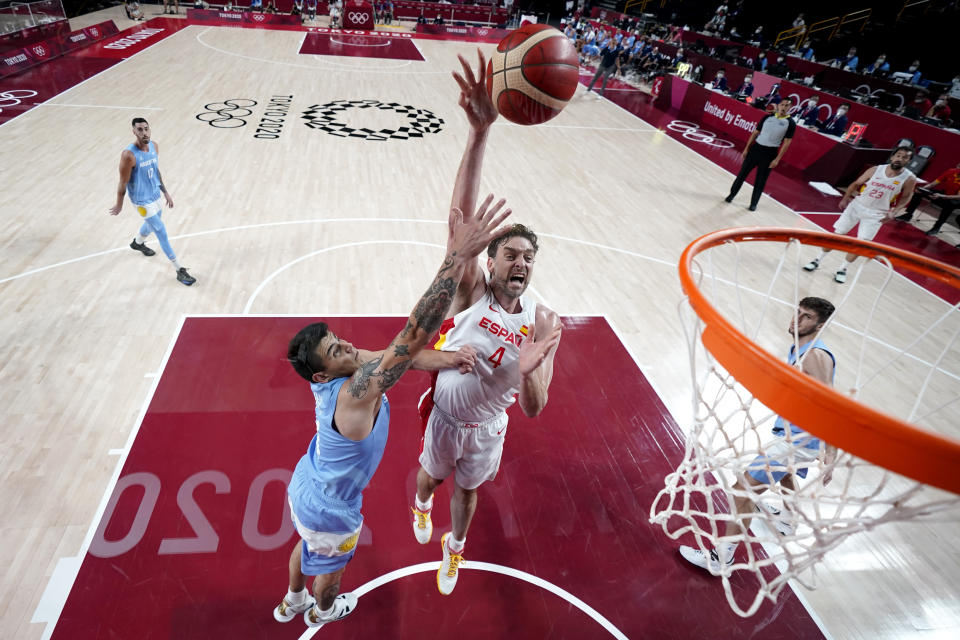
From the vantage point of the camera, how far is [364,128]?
10648 mm

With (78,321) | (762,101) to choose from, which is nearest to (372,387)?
(78,321)

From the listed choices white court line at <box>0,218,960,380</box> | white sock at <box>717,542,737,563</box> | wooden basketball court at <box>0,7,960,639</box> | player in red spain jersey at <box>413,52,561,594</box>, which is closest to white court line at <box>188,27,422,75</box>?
wooden basketball court at <box>0,7,960,639</box>

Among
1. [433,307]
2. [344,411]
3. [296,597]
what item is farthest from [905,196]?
[296,597]

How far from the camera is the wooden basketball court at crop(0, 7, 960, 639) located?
3047 millimetres

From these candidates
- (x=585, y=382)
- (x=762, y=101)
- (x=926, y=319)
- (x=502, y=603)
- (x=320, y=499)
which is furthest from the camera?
(x=762, y=101)

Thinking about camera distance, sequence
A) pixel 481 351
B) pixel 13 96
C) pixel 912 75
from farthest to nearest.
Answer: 1. pixel 912 75
2. pixel 13 96
3. pixel 481 351

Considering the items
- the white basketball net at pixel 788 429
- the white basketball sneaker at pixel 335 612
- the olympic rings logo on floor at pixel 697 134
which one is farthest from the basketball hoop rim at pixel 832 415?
the olympic rings logo on floor at pixel 697 134

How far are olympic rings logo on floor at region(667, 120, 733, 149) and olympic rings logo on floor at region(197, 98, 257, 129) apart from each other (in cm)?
1030

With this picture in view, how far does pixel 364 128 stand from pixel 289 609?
→ 32.1ft

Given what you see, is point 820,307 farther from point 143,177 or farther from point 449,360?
point 143,177

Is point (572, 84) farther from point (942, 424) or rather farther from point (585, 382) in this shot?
point (942, 424)

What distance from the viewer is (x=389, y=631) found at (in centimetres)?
286

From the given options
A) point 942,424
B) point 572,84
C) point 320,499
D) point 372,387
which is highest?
point 572,84

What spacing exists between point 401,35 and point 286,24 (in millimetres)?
4660
